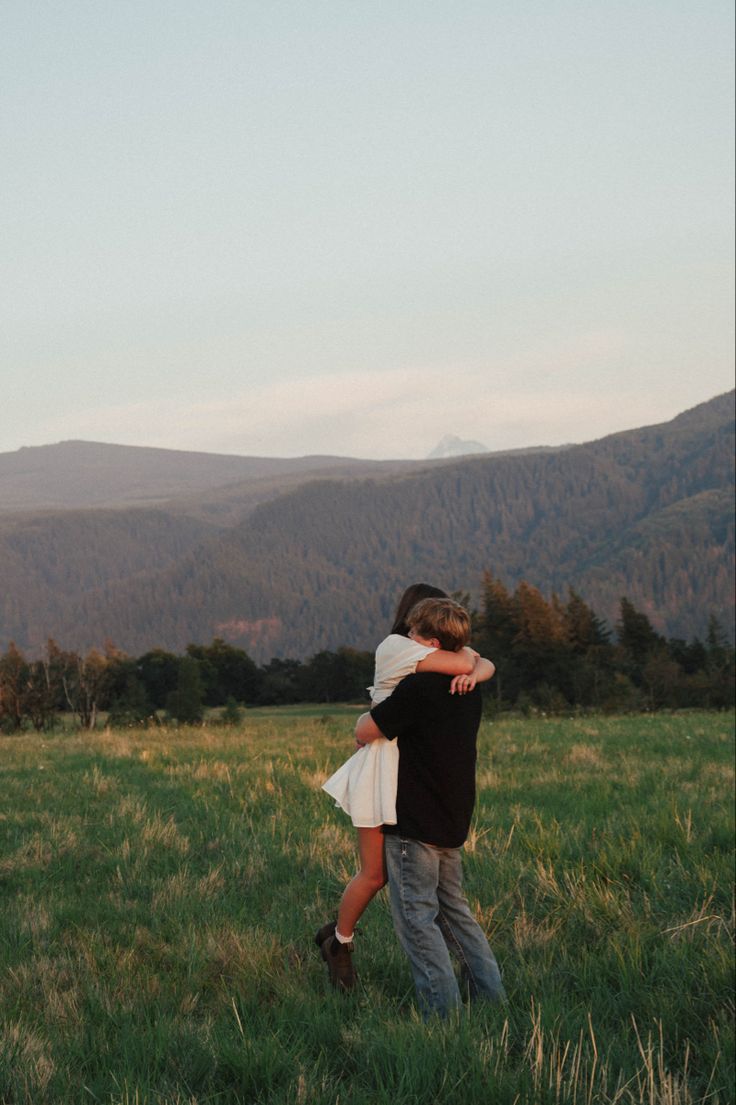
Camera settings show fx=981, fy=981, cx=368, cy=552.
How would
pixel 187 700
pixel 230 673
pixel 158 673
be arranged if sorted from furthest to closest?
pixel 230 673 → pixel 158 673 → pixel 187 700

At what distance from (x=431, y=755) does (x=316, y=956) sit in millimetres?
1429

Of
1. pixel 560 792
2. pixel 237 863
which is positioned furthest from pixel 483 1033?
pixel 560 792

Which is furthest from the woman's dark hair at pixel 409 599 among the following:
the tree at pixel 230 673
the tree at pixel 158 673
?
the tree at pixel 230 673

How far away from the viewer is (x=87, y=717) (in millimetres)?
31766

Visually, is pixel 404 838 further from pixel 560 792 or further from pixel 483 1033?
pixel 560 792

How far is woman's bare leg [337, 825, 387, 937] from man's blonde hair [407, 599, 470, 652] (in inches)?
36.8

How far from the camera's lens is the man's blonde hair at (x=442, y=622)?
180 inches

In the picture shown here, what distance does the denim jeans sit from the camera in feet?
14.1

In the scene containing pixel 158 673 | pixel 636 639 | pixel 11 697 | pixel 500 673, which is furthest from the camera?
pixel 158 673

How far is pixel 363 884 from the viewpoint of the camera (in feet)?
15.3

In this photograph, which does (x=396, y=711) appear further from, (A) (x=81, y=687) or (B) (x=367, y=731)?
(A) (x=81, y=687)

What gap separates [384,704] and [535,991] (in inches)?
60.9

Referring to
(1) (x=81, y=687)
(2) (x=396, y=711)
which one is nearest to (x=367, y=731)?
(2) (x=396, y=711)

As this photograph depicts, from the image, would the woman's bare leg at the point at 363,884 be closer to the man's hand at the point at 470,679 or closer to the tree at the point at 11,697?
A: the man's hand at the point at 470,679
